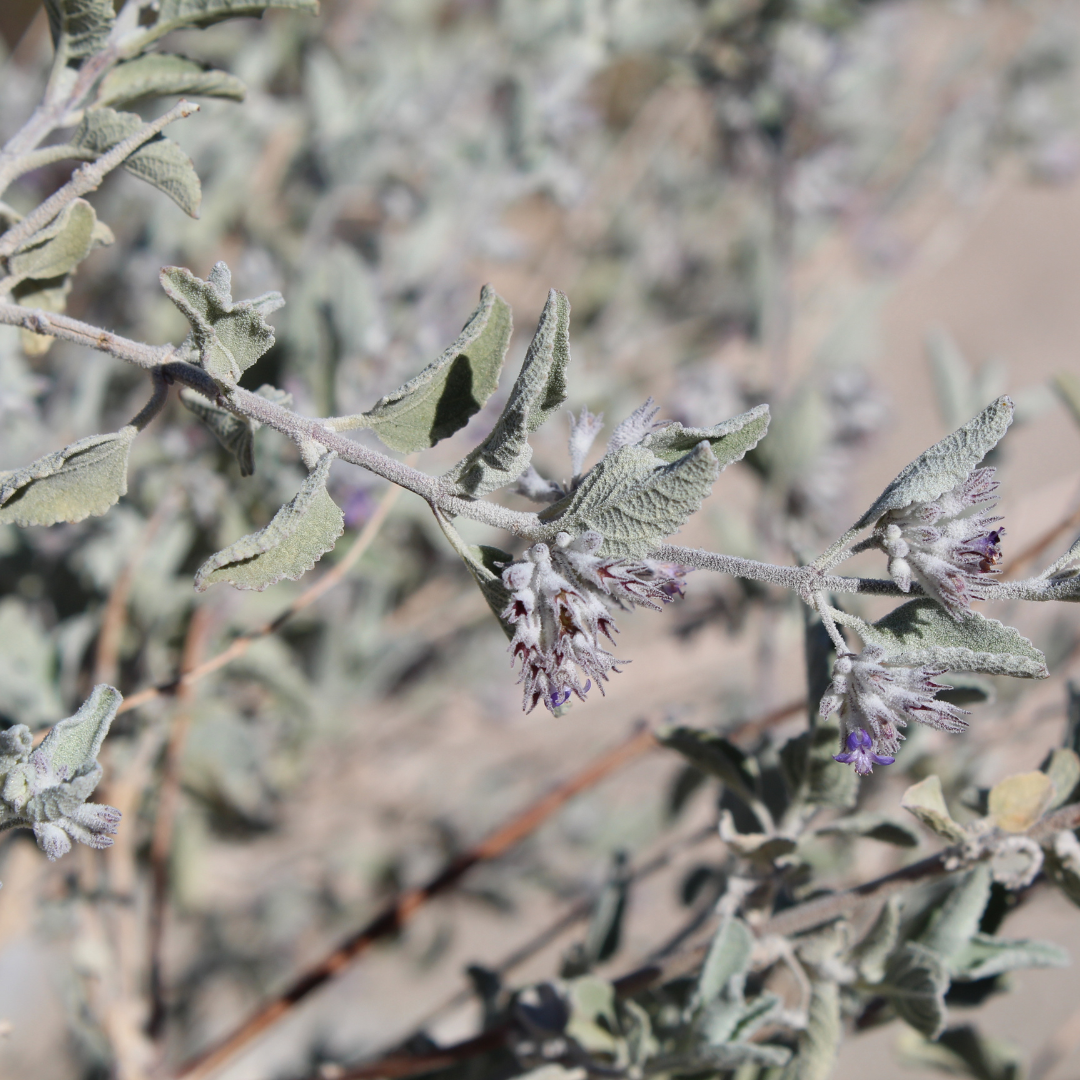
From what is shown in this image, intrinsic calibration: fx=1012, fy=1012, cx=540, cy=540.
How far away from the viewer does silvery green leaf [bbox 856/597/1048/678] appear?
2.33ft

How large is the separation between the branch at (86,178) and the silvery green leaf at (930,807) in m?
0.81

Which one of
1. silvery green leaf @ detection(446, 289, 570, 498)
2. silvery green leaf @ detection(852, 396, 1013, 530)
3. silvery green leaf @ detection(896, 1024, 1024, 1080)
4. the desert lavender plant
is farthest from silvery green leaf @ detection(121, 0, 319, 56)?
silvery green leaf @ detection(896, 1024, 1024, 1080)

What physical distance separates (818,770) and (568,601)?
39 centimetres

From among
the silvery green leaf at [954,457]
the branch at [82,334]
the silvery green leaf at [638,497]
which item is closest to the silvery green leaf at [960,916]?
the silvery green leaf at [954,457]

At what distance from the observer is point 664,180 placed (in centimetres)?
349

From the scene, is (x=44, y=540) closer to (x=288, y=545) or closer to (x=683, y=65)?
(x=288, y=545)

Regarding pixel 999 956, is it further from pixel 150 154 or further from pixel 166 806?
pixel 166 806

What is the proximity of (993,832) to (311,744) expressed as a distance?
1.83m

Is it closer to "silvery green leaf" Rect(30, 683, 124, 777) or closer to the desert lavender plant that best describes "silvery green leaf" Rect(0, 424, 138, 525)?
the desert lavender plant

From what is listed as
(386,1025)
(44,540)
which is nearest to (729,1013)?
(44,540)

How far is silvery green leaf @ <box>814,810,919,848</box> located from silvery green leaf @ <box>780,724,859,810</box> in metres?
0.02

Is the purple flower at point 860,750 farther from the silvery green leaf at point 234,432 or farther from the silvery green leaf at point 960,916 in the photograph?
the silvery green leaf at point 234,432

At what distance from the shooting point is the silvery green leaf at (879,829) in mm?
1016

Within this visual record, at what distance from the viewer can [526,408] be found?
0.73m
